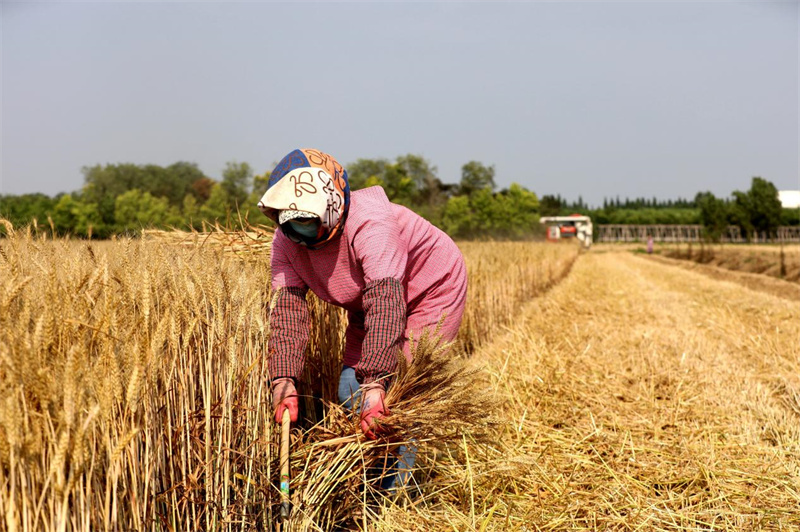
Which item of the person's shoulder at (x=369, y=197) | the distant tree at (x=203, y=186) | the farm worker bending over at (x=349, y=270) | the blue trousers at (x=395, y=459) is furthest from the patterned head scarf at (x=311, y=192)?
the distant tree at (x=203, y=186)

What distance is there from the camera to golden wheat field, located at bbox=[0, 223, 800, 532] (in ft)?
4.30

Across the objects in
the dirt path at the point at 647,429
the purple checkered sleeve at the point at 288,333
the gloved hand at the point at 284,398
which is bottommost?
the dirt path at the point at 647,429

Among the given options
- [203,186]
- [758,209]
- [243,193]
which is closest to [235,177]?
[243,193]

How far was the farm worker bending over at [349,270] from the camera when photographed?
2.06 metres

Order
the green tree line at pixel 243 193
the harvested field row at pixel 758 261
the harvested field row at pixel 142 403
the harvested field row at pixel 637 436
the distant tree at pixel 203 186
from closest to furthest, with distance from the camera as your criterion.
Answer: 1. the harvested field row at pixel 142 403
2. the harvested field row at pixel 637 436
3. the harvested field row at pixel 758 261
4. the green tree line at pixel 243 193
5. the distant tree at pixel 203 186

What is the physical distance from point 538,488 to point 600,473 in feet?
1.21

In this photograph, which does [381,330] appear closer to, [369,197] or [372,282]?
[372,282]

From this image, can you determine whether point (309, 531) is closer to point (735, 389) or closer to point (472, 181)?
point (735, 389)

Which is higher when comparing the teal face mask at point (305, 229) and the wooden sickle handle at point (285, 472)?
the teal face mask at point (305, 229)

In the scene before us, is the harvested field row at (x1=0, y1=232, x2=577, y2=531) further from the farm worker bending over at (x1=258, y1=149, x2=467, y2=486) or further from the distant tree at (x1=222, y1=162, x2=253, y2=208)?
the distant tree at (x1=222, y1=162, x2=253, y2=208)

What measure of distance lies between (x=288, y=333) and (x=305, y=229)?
0.39 metres

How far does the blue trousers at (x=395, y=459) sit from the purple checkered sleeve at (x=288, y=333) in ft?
0.82

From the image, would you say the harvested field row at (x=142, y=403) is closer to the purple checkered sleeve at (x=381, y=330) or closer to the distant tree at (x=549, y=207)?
the purple checkered sleeve at (x=381, y=330)

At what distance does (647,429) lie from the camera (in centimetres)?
353
